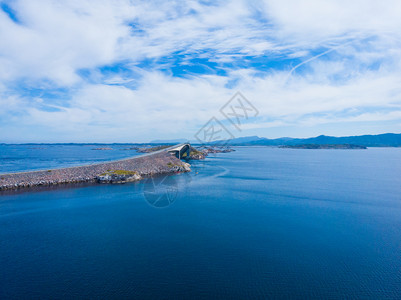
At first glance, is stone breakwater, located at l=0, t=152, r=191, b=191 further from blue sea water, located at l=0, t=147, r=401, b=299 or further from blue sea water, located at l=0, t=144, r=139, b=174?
blue sea water, located at l=0, t=144, r=139, b=174

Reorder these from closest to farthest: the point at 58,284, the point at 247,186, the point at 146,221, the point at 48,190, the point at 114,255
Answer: the point at 58,284 < the point at 114,255 < the point at 146,221 < the point at 48,190 < the point at 247,186

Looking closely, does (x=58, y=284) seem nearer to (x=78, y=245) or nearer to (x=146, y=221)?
(x=78, y=245)

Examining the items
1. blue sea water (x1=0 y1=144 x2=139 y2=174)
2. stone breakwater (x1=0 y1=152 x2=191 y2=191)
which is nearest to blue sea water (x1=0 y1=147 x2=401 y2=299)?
stone breakwater (x1=0 y1=152 x2=191 y2=191)

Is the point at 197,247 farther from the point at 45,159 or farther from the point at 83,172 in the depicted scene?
the point at 45,159

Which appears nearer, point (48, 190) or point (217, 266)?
point (217, 266)

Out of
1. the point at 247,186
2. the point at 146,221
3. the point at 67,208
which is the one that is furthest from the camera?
the point at 247,186

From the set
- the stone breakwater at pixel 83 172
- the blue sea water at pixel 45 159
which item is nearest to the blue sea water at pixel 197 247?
the stone breakwater at pixel 83 172

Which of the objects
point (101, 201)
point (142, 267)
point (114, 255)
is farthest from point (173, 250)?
point (101, 201)
